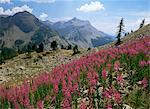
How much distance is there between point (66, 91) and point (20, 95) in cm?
334

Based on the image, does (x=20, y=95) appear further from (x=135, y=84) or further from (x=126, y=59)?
(x=126, y=59)

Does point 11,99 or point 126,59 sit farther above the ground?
point 126,59

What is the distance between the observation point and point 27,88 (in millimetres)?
17375

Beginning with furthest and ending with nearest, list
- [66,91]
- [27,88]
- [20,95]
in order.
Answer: [27,88] → [20,95] → [66,91]

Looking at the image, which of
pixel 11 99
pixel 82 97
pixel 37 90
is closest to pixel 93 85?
pixel 82 97

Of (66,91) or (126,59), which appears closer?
(66,91)

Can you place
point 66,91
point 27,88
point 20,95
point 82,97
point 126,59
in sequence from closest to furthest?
point 66,91
point 82,97
point 20,95
point 27,88
point 126,59

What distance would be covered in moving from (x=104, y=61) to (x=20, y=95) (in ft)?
20.2

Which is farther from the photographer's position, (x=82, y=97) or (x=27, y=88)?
(x=27, y=88)

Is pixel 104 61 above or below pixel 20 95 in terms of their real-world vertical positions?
above

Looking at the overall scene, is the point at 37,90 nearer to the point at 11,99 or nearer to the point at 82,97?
the point at 11,99

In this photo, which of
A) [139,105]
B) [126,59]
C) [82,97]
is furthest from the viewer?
[126,59]

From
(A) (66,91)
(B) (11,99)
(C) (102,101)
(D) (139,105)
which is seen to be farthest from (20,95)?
(D) (139,105)

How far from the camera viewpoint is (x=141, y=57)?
18.3 metres
